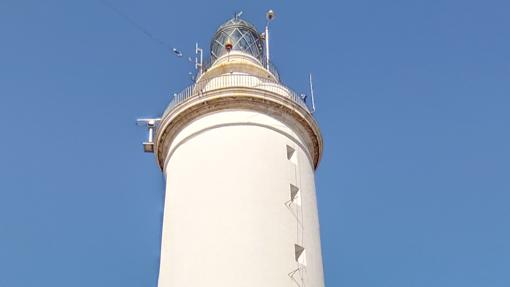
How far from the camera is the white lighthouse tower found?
17.3m

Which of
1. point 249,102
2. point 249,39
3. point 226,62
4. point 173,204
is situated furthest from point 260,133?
point 249,39

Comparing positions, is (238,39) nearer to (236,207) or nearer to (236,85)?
(236,85)

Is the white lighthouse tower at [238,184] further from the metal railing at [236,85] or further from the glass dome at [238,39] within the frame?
the glass dome at [238,39]

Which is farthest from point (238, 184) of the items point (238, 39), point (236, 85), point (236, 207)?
point (238, 39)

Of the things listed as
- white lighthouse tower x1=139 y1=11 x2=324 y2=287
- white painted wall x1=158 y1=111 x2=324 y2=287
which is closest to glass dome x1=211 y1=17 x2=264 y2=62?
white lighthouse tower x1=139 y1=11 x2=324 y2=287

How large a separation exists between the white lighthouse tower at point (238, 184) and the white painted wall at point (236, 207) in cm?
3

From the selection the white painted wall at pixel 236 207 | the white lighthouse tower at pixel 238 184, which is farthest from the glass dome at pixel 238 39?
the white painted wall at pixel 236 207

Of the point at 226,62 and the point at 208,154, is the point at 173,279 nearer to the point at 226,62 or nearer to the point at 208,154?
the point at 208,154

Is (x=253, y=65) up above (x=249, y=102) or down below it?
above

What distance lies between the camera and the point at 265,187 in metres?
18.6

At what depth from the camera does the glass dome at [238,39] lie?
85.7 feet

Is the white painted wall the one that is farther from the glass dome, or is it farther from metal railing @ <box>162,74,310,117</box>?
the glass dome

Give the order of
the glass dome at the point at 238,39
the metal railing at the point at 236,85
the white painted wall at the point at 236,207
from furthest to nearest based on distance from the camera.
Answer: the glass dome at the point at 238,39, the metal railing at the point at 236,85, the white painted wall at the point at 236,207

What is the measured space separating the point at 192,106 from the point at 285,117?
A: 110 inches
